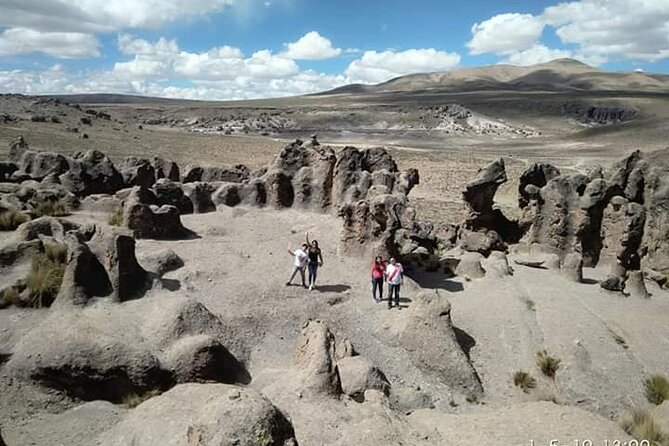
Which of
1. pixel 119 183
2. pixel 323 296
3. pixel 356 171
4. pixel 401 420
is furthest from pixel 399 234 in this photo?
pixel 119 183

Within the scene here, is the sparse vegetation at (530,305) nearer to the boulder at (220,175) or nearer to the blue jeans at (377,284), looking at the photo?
the blue jeans at (377,284)

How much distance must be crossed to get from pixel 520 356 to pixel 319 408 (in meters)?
6.91

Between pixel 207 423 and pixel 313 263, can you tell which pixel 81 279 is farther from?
pixel 207 423

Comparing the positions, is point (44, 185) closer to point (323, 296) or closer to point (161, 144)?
point (323, 296)

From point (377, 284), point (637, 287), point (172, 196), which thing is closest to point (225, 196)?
point (172, 196)

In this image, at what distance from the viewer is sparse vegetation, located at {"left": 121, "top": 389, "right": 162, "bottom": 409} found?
11.6 m

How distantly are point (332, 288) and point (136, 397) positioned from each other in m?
7.30

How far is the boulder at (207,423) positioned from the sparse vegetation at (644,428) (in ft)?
22.3

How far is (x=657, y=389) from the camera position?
14250mm

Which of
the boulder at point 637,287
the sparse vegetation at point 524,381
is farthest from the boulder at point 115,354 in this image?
the boulder at point 637,287

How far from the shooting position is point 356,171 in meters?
26.3

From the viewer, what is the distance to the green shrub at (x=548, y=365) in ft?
48.6
